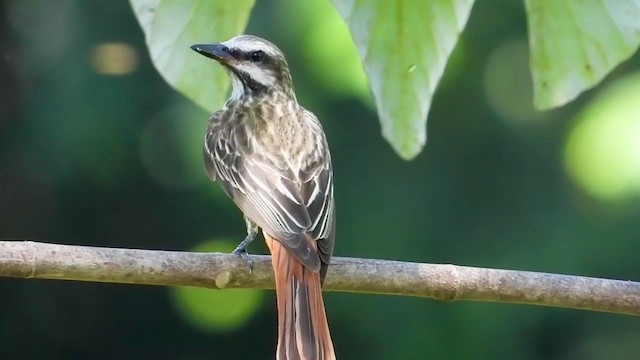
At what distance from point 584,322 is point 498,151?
85 centimetres

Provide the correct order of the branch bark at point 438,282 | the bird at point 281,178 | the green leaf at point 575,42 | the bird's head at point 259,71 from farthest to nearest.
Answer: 1. the bird's head at point 259,71
2. the bird at point 281,178
3. the branch bark at point 438,282
4. the green leaf at point 575,42

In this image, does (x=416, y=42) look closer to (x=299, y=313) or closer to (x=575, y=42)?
(x=575, y=42)

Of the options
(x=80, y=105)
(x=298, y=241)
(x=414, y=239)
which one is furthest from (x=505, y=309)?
(x=298, y=241)

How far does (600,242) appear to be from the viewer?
463cm

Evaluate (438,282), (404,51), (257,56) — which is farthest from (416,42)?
(257,56)

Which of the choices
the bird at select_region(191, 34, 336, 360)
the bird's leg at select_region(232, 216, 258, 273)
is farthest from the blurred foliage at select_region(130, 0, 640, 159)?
the bird's leg at select_region(232, 216, 258, 273)

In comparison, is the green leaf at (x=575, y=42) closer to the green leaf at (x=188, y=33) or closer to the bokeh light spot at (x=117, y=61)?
the green leaf at (x=188, y=33)

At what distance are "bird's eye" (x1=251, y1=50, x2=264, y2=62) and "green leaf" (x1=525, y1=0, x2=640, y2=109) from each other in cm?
262

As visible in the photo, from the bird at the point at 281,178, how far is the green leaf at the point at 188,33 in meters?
1.32

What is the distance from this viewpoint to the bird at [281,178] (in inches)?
99.6

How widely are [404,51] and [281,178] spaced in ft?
7.06

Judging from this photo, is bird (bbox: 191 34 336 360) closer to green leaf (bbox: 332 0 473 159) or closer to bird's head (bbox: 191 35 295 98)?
bird's head (bbox: 191 35 295 98)

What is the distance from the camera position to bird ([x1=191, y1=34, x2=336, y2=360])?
99.6 inches

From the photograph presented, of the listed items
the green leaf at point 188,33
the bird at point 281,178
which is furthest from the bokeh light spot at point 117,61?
the green leaf at point 188,33
